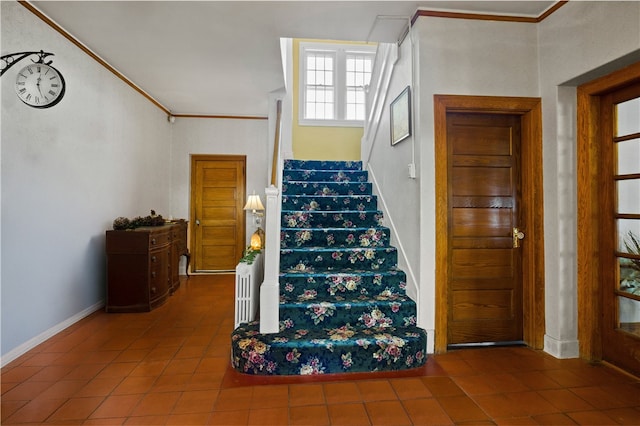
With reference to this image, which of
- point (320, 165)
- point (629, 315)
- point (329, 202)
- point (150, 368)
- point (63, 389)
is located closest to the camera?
point (63, 389)

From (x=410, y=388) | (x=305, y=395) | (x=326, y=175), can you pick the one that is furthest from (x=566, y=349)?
(x=326, y=175)

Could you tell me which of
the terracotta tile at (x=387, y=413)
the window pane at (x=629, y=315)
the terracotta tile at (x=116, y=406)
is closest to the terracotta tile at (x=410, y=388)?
the terracotta tile at (x=387, y=413)

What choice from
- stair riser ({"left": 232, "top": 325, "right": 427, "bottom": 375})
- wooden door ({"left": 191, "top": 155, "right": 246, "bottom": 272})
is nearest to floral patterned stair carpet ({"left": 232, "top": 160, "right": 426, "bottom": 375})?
stair riser ({"left": 232, "top": 325, "right": 427, "bottom": 375})

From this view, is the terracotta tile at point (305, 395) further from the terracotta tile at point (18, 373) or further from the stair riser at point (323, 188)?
the stair riser at point (323, 188)

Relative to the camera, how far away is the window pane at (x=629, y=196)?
2.20 meters

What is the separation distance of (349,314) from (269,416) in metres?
0.98

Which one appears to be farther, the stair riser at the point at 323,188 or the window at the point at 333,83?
the window at the point at 333,83

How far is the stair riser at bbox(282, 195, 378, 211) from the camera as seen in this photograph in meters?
3.72

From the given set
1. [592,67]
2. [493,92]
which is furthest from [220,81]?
[592,67]

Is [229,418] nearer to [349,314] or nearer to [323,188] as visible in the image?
[349,314]

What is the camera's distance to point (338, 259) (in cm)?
303

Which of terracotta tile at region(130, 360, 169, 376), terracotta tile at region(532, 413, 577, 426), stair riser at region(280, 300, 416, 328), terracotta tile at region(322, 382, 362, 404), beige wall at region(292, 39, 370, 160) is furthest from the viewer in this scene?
beige wall at region(292, 39, 370, 160)

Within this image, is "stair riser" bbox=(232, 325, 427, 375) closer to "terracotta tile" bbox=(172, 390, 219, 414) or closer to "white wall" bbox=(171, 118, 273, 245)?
"terracotta tile" bbox=(172, 390, 219, 414)

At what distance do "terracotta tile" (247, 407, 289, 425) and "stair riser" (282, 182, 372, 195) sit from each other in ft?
8.44
